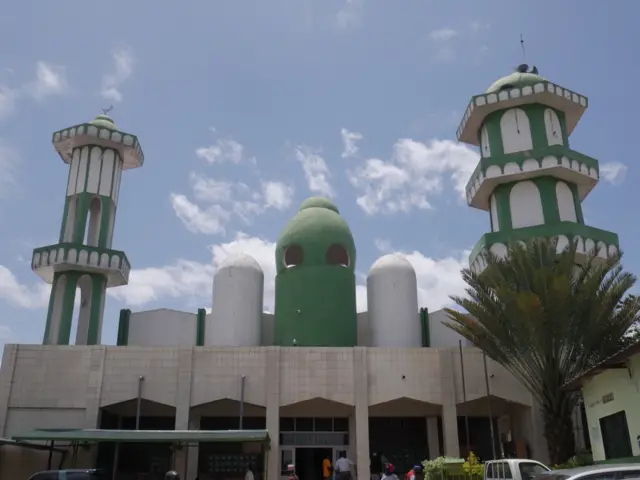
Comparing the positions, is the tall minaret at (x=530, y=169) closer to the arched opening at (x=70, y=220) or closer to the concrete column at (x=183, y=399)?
the concrete column at (x=183, y=399)

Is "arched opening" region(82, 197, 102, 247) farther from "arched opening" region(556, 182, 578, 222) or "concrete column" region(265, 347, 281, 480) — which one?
"arched opening" region(556, 182, 578, 222)

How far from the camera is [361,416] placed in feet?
74.1

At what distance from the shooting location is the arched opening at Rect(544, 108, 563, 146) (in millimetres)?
27016

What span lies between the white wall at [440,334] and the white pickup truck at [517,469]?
15766 mm

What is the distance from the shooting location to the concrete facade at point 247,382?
73.7ft

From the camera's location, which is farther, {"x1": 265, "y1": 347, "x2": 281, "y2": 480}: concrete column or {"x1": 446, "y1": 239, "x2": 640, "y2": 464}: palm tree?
{"x1": 265, "y1": 347, "x2": 281, "y2": 480}: concrete column

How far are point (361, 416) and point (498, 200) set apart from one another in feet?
34.7

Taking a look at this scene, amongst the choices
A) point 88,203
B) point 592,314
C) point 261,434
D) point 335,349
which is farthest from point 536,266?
point 88,203

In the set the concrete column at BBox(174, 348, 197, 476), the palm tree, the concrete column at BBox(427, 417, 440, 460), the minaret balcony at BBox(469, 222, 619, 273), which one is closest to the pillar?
the concrete column at BBox(174, 348, 197, 476)

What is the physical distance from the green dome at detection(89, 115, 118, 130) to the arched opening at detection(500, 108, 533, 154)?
55.7 ft

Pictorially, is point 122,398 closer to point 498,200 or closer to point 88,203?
point 88,203

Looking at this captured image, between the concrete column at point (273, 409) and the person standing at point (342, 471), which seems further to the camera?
the concrete column at point (273, 409)

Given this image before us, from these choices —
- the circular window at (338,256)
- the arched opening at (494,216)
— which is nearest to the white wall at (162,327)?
the circular window at (338,256)

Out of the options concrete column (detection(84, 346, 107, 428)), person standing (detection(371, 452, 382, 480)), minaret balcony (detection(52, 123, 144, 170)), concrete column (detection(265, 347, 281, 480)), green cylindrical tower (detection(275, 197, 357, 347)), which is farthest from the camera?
minaret balcony (detection(52, 123, 144, 170))
